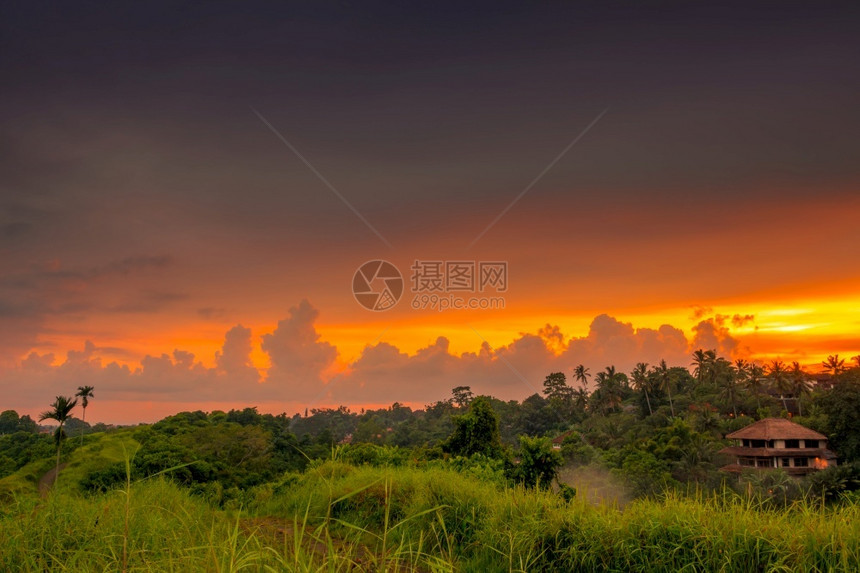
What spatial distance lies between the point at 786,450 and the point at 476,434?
37237 millimetres

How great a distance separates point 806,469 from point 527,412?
30.0 metres

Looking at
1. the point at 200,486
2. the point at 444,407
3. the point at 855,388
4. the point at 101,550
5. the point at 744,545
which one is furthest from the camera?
the point at 444,407

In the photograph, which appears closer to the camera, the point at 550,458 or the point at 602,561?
the point at 602,561

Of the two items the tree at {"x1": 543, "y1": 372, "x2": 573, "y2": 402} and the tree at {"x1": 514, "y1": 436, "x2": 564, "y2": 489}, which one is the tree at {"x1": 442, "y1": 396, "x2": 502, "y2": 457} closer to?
the tree at {"x1": 514, "y1": 436, "x2": 564, "y2": 489}

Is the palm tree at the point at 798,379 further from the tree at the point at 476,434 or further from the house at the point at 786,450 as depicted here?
the tree at the point at 476,434

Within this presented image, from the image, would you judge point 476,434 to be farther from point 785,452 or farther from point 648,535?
point 785,452

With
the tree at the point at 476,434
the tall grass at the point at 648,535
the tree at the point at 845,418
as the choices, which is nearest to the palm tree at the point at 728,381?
the tree at the point at 845,418

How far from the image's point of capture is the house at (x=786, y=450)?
45469 millimetres

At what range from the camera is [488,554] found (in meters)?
8.03

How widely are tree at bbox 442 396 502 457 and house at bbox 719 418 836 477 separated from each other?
109ft

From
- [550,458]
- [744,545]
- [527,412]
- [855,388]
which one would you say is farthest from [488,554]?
[527,412]

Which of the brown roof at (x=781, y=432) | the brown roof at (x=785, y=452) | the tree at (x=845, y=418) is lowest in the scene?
the brown roof at (x=785, y=452)

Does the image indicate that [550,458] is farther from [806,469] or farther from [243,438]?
[806,469]

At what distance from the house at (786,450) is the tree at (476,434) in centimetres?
3323
